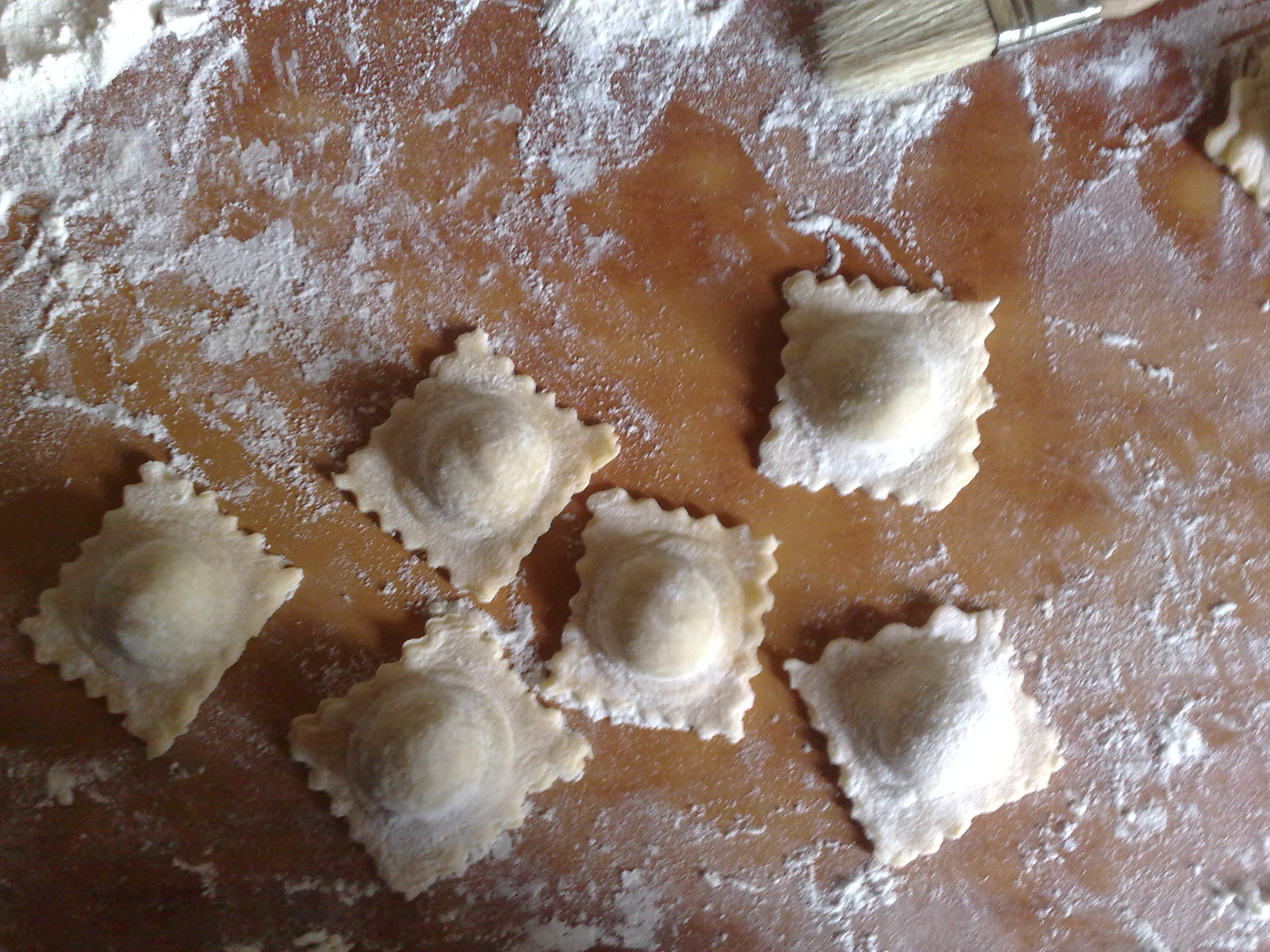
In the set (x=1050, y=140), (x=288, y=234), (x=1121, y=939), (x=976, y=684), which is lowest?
(x=1121, y=939)

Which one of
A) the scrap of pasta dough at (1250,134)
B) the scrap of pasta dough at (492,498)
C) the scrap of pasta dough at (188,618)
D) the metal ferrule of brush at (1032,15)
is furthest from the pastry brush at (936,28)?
the scrap of pasta dough at (188,618)

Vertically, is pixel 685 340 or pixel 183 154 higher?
pixel 183 154

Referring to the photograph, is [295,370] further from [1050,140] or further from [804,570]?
[1050,140]

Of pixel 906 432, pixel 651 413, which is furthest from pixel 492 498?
pixel 906 432

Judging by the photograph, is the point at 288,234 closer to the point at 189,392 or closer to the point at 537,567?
the point at 189,392

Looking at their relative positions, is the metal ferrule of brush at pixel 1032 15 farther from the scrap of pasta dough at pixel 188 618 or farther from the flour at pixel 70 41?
the scrap of pasta dough at pixel 188 618

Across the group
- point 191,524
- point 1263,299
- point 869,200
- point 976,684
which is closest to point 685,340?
point 869,200

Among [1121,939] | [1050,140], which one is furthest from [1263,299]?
[1121,939]
